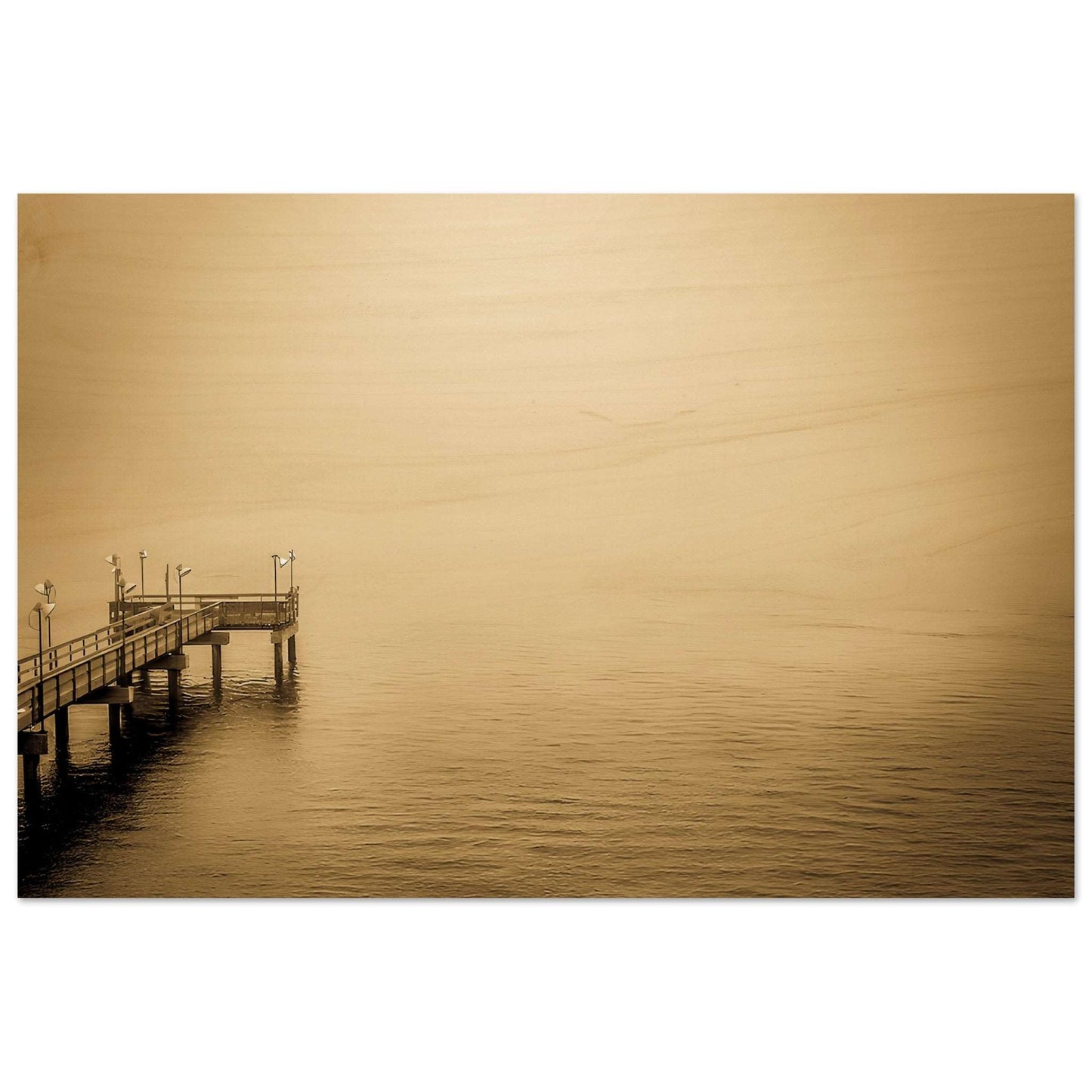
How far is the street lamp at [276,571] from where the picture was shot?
20.3ft

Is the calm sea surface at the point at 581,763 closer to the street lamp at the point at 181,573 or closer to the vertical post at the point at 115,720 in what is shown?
the vertical post at the point at 115,720

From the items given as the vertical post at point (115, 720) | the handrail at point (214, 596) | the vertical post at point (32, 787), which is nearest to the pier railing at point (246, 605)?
the handrail at point (214, 596)

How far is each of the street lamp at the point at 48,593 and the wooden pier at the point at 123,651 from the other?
4 centimetres

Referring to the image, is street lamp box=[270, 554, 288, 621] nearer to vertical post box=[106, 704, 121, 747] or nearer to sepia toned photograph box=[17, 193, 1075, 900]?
sepia toned photograph box=[17, 193, 1075, 900]

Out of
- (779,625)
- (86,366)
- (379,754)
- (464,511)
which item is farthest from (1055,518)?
(86,366)

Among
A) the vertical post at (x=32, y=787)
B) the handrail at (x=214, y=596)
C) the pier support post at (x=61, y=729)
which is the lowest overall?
the vertical post at (x=32, y=787)

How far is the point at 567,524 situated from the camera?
627 cm

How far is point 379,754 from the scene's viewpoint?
6.14 meters

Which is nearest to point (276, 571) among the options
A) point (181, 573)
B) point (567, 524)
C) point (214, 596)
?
point (214, 596)

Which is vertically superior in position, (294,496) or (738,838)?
(294,496)

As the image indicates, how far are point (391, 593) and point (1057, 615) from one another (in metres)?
3.16

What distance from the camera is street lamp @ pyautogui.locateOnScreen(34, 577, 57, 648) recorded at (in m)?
6.14

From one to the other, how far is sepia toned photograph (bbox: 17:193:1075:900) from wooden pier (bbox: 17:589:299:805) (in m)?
0.02
